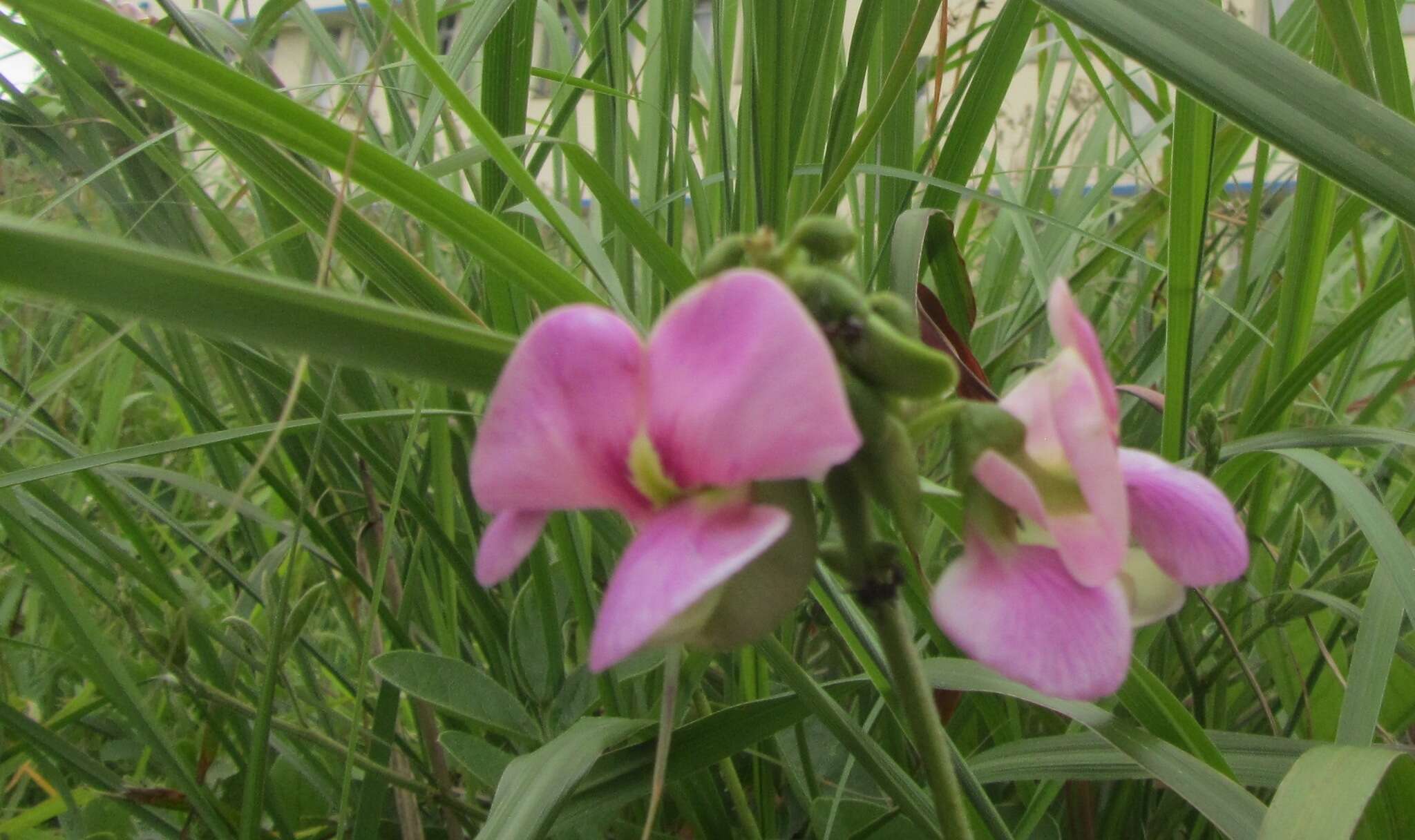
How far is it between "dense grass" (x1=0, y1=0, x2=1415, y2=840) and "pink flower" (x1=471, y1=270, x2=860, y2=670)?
51 mm

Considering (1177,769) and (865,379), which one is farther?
(1177,769)

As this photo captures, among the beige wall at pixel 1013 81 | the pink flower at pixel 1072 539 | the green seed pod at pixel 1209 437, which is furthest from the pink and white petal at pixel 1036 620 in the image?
the beige wall at pixel 1013 81

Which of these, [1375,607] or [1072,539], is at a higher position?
[1072,539]

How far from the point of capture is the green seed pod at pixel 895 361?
0.30m

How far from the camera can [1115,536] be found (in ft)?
0.98

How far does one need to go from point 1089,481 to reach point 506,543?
17 cm

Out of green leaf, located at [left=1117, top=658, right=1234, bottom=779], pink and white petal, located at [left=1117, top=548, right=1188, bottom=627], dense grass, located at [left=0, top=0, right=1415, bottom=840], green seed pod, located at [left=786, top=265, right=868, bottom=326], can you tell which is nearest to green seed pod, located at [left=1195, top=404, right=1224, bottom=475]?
dense grass, located at [left=0, top=0, right=1415, bottom=840]

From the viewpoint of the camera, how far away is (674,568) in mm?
277

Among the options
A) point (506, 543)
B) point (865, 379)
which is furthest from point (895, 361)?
point (506, 543)

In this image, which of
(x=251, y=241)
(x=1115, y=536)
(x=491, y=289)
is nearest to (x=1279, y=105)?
(x=1115, y=536)

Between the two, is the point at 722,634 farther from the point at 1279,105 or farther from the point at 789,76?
the point at 789,76

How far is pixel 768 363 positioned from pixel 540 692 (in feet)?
1.57

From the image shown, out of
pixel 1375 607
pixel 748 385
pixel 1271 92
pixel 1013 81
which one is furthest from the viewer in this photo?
pixel 1013 81

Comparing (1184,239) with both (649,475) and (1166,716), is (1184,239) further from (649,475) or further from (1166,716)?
(649,475)
